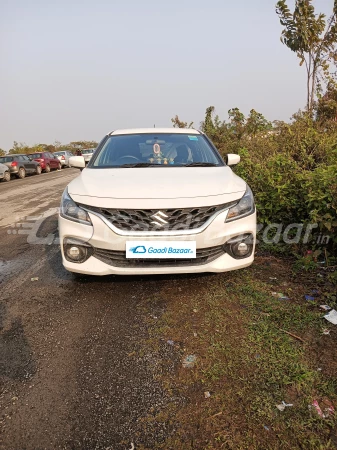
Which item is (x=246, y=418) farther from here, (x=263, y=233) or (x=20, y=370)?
(x=263, y=233)

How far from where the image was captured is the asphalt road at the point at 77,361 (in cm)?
160

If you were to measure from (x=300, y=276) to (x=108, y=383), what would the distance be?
7.48 ft

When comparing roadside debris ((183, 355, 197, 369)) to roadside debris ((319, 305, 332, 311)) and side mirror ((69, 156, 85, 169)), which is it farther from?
side mirror ((69, 156, 85, 169))

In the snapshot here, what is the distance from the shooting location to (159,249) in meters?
2.62

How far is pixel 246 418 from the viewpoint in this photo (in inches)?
64.2

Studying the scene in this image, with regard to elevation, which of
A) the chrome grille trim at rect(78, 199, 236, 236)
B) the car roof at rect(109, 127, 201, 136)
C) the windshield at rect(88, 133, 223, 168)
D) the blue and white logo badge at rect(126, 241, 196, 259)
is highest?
the car roof at rect(109, 127, 201, 136)

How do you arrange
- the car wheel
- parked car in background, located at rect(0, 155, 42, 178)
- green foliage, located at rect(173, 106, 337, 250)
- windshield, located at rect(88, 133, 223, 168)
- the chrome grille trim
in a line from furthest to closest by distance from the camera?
parked car in background, located at rect(0, 155, 42, 178)
the car wheel
windshield, located at rect(88, 133, 223, 168)
green foliage, located at rect(173, 106, 337, 250)
the chrome grille trim

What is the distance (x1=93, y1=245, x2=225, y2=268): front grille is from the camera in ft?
8.91

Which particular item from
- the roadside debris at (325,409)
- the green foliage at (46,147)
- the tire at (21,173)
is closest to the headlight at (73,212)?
the roadside debris at (325,409)

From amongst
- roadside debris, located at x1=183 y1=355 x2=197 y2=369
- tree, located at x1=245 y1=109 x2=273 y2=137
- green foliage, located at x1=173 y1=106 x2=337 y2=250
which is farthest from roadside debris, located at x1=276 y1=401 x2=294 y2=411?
tree, located at x1=245 y1=109 x2=273 y2=137

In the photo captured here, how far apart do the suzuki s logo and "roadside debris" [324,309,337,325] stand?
1441 mm

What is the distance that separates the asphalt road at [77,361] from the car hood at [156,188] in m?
0.88

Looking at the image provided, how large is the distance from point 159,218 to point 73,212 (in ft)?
2.45

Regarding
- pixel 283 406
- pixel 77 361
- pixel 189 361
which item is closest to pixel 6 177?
pixel 77 361
